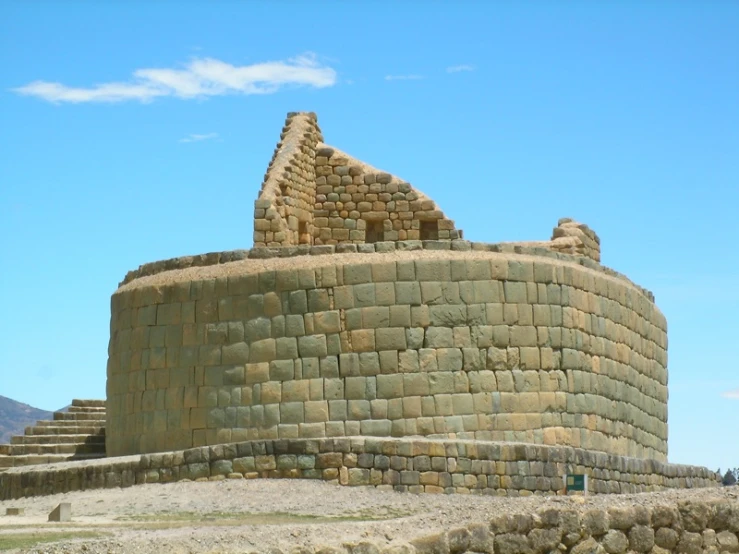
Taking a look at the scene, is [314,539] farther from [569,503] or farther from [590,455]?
[590,455]

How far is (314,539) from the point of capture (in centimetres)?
1309

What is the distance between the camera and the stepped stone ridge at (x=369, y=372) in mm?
22406

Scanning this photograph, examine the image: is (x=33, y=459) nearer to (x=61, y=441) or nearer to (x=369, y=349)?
(x=61, y=441)

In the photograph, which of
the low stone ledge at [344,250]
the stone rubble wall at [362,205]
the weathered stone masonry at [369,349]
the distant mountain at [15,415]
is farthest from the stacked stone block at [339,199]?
the distant mountain at [15,415]

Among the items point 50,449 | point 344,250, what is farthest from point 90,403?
point 344,250

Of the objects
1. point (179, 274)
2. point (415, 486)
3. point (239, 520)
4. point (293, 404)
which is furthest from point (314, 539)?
point (179, 274)

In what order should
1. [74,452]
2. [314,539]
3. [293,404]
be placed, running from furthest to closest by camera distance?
[74,452] → [293,404] → [314,539]

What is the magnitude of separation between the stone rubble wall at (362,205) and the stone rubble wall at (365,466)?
824 cm

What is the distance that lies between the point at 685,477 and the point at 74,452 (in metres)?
11.8

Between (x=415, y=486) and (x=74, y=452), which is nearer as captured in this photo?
(x=415, y=486)

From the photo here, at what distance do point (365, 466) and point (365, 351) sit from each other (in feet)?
8.35

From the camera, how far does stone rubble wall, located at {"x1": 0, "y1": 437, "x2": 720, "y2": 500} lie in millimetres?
21750

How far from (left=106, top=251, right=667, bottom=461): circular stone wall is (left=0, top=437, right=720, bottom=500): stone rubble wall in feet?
3.94

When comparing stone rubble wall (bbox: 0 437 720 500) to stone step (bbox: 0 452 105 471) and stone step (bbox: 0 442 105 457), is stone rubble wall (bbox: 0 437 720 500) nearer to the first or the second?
stone step (bbox: 0 452 105 471)
